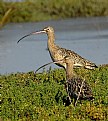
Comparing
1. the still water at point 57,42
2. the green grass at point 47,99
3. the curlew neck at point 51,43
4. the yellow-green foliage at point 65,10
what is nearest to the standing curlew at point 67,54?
the curlew neck at point 51,43

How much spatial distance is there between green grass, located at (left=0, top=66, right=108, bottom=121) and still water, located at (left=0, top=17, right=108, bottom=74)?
2902mm

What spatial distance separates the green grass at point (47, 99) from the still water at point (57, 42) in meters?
2.90

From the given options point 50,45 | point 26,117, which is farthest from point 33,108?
point 50,45

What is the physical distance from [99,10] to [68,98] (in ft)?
70.1

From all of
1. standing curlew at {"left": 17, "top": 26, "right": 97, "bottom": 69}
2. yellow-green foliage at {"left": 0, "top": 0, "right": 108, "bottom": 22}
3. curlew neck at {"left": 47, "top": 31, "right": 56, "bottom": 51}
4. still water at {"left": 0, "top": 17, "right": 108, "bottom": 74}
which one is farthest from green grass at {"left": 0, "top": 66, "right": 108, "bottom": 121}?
yellow-green foliage at {"left": 0, "top": 0, "right": 108, "bottom": 22}

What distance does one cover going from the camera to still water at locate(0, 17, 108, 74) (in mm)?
14977

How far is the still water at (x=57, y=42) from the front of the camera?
14977 millimetres

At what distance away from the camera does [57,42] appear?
1973 centimetres

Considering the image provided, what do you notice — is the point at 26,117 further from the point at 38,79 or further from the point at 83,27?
the point at 83,27

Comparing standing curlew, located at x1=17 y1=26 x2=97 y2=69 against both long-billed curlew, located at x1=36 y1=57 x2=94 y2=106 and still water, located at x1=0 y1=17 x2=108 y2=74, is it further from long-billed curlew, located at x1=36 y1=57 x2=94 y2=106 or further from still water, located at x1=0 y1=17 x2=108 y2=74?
long-billed curlew, located at x1=36 y1=57 x2=94 y2=106

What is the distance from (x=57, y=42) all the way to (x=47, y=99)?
10881 millimetres

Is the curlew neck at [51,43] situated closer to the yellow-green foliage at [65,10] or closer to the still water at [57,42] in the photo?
the still water at [57,42]

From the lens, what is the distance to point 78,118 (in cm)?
771

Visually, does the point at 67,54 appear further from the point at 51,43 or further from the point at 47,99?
the point at 47,99
